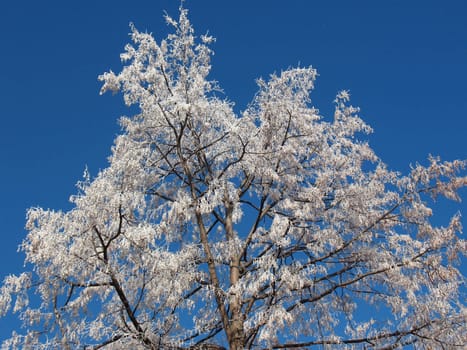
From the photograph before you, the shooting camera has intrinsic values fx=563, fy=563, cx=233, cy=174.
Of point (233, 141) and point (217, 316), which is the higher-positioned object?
point (233, 141)

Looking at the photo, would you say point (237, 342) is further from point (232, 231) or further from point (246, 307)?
point (232, 231)

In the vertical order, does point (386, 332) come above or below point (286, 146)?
below

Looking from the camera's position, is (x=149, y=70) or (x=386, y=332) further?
(x=149, y=70)

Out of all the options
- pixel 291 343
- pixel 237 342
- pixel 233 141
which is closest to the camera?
pixel 237 342

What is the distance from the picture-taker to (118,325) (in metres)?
7.12

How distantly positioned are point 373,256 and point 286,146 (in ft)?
6.88

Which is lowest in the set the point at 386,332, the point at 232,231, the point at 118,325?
the point at 386,332

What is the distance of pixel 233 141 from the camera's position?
29.7ft

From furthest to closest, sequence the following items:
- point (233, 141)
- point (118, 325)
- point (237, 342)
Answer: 1. point (233, 141)
2. point (237, 342)
3. point (118, 325)

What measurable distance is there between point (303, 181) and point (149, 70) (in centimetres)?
309

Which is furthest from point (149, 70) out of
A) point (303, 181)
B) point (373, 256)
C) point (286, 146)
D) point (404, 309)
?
point (404, 309)

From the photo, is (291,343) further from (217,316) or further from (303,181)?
(303,181)

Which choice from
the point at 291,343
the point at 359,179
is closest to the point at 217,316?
the point at 291,343

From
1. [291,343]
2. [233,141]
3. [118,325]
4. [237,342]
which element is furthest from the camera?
[233,141]
